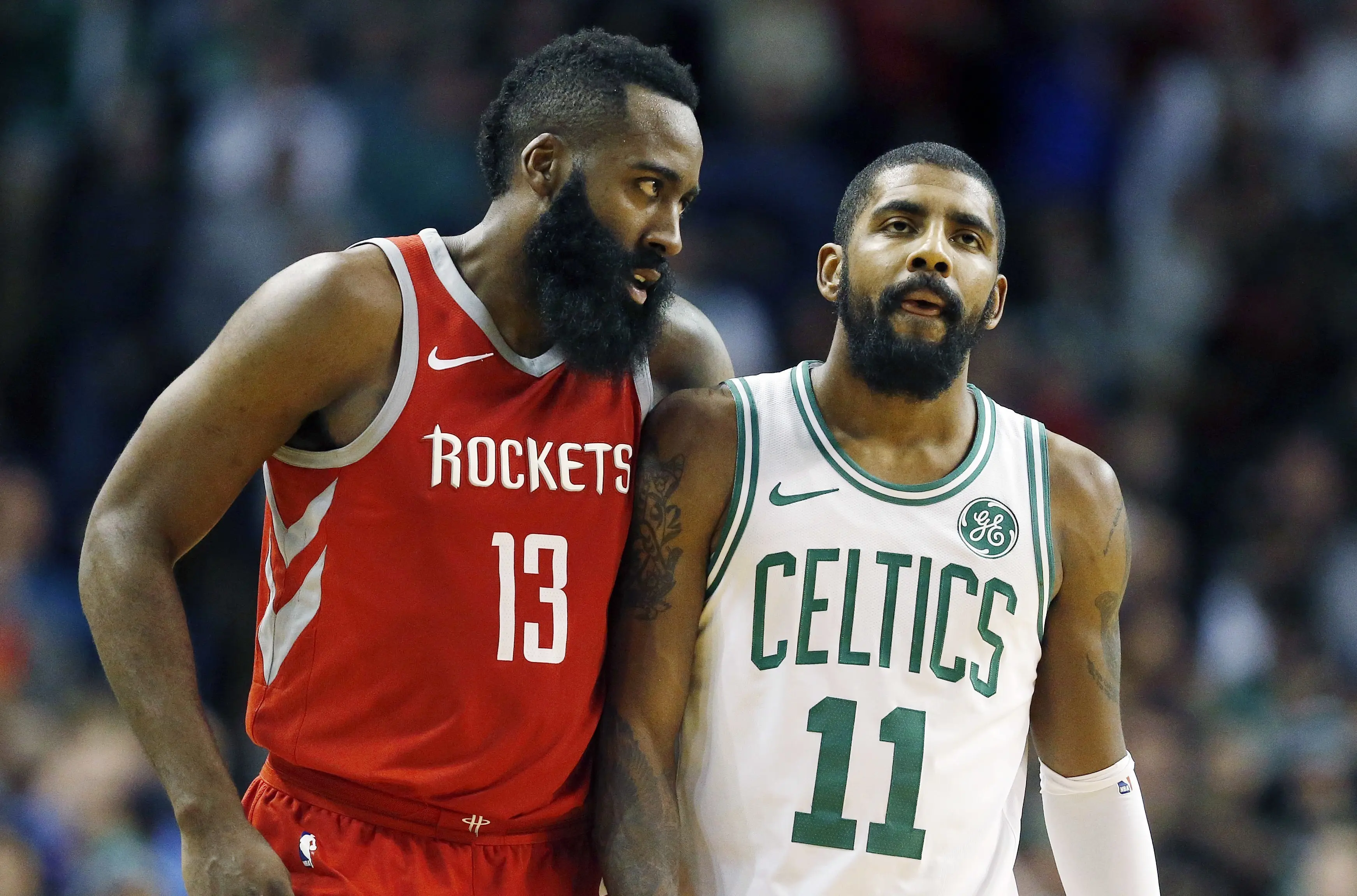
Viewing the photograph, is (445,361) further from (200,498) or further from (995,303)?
(995,303)

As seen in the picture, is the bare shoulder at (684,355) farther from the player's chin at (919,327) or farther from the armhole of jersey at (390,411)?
the armhole of jersey at (390,411)

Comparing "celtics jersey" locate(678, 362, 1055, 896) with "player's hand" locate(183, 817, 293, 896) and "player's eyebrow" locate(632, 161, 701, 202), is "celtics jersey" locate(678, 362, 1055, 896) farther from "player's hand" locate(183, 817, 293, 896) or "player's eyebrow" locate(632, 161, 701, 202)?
"player's hand" locate(183, 817, 293, 896)

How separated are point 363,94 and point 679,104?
5.27 metres

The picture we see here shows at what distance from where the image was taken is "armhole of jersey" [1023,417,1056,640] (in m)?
3.52

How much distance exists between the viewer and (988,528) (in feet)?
11.5

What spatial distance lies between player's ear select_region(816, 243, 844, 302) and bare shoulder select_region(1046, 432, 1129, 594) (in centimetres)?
61

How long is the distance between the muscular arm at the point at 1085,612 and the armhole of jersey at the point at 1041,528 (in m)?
0.02

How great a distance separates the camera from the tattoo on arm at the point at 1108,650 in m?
3.57

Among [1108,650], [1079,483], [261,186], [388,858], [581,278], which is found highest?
[261,186]

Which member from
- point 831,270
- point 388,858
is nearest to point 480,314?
point 831,270

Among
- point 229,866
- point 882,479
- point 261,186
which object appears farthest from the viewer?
point 261,186

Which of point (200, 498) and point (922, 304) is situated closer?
point (200, 498)

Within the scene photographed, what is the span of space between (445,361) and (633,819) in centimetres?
100

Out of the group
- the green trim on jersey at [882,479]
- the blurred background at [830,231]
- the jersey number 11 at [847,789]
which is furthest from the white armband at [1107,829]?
the blurred background at [830,231]
